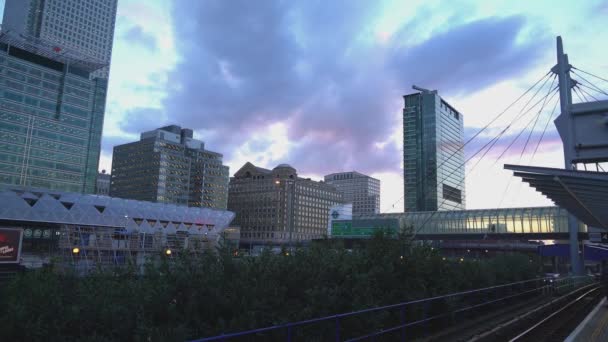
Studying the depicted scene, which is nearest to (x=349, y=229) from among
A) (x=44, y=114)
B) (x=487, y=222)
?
(x=487, y=222)

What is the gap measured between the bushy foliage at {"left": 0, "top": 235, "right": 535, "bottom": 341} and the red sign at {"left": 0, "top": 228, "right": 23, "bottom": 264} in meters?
23.7

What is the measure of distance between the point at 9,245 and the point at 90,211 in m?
37.6

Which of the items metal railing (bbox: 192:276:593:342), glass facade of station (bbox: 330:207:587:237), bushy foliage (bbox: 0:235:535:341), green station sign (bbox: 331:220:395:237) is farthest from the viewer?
green station sign (bbox: 331:220:395:237)

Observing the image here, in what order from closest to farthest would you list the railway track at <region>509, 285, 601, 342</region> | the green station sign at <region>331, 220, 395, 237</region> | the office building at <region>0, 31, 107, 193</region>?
1. the railway track at <region>509, 285, 601, 342</region>
2. the green station sign at <region>331, 220, 395, 237</region>
3. the office building at <region>0, 31, 107, 193</region>

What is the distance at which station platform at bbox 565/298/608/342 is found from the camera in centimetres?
1564

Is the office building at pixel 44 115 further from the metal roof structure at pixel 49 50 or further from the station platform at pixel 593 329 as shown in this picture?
the station platform at pixel 593 329

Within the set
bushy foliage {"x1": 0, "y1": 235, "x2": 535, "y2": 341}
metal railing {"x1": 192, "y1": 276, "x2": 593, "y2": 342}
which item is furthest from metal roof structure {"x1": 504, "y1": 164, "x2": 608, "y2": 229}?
bushy foliage {"x1": 0, "y1": 235, "x2": 535, "y2": 341}

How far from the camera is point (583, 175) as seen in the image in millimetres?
15312

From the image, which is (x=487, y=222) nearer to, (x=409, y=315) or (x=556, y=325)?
(x=556, y=325)

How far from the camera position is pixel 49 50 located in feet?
389

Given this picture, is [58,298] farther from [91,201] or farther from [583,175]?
[91,201]

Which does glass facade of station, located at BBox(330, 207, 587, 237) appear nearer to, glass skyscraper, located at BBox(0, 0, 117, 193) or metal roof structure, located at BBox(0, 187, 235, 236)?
metal roof structure, located at BBox(0, 187, 235, 236)

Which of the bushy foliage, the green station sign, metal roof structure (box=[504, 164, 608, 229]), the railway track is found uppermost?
metal roof structure (box=[504, 164, 608, 229])

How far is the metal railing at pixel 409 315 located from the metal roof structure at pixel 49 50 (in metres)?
131
